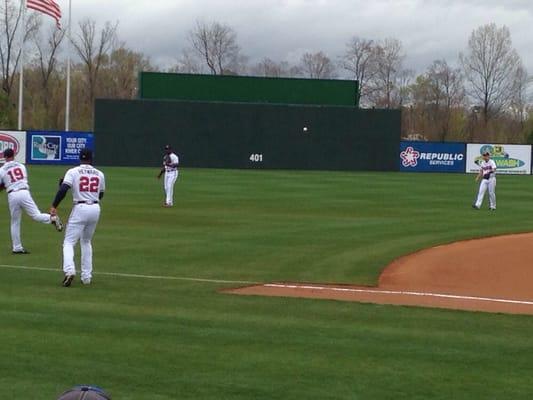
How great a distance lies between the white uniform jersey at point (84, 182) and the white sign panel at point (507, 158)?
49941 mm

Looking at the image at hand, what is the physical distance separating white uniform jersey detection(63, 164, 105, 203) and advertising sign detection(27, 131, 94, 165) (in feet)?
143

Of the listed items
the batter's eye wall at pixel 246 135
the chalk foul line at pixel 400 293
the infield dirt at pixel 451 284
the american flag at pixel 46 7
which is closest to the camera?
the infield dirt at pixel 451 284

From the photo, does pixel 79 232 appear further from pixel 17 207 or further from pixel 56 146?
pixel 56 146

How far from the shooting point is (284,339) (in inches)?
397

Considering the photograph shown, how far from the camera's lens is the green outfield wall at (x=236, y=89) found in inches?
2534

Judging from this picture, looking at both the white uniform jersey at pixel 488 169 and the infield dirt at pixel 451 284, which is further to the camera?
the white uniform jersey at pixel 488 169

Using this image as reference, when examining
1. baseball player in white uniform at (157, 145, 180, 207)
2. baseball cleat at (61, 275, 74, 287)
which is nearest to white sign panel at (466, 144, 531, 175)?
baseball player in white uniform at (157, 145, 180, 207)

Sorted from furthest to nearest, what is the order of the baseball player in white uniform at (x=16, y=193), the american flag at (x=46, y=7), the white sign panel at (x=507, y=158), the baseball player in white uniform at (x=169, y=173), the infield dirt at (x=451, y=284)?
the white sign panel at (x=507, y=158) → the american flag at (x=46, y=7) → the baseball player in white uniform at (x=169, y=173) → the baseball player in white uniform at (x=16, y=193) → the infield dirt at (x=451, y=284)

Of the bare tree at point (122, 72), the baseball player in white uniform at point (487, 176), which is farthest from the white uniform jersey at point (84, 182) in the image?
the bare tree at point (122, 72)

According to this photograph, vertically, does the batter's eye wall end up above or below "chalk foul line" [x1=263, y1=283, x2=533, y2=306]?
above

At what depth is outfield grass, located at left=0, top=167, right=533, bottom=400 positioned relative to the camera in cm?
816

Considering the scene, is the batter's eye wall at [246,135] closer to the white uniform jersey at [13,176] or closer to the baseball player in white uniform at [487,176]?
the baseball player in white uniform at [487,176]

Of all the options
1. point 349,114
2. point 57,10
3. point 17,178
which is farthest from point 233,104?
point 17,178

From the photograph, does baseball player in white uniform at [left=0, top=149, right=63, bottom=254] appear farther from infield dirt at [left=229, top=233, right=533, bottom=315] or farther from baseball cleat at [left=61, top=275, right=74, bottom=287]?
infield dirt at [left=229, top=233, right=533, bottom=315]
